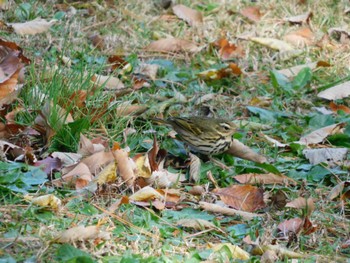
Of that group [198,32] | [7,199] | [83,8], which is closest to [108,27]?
[83,8]

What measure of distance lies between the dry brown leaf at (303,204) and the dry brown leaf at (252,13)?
3.80m

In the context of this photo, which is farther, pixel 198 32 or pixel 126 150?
pixel 198 32

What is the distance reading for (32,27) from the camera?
281 inches

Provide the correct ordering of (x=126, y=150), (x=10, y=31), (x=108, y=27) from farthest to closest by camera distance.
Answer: (x=108, y=27) → (x=10, y=31) → (x=126, y=150)

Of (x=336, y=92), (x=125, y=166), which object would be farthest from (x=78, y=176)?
(x=336, y=92)

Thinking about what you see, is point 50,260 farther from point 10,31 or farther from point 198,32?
point 198,32

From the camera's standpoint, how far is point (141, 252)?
13.6 feet

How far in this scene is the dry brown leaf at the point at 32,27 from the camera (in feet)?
23.1

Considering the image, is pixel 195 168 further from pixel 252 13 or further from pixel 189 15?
pixel 252 13

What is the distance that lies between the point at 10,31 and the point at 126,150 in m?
2.32

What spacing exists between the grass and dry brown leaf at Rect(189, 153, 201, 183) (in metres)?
0.06

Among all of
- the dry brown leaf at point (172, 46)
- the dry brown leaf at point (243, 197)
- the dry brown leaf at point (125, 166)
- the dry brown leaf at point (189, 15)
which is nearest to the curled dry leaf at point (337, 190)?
the dry brown leaf at point (243, 197)

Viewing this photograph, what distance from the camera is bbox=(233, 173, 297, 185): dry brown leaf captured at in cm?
531

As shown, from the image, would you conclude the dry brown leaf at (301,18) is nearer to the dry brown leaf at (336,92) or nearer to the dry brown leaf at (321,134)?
the dry brown leaf at (336,92)
